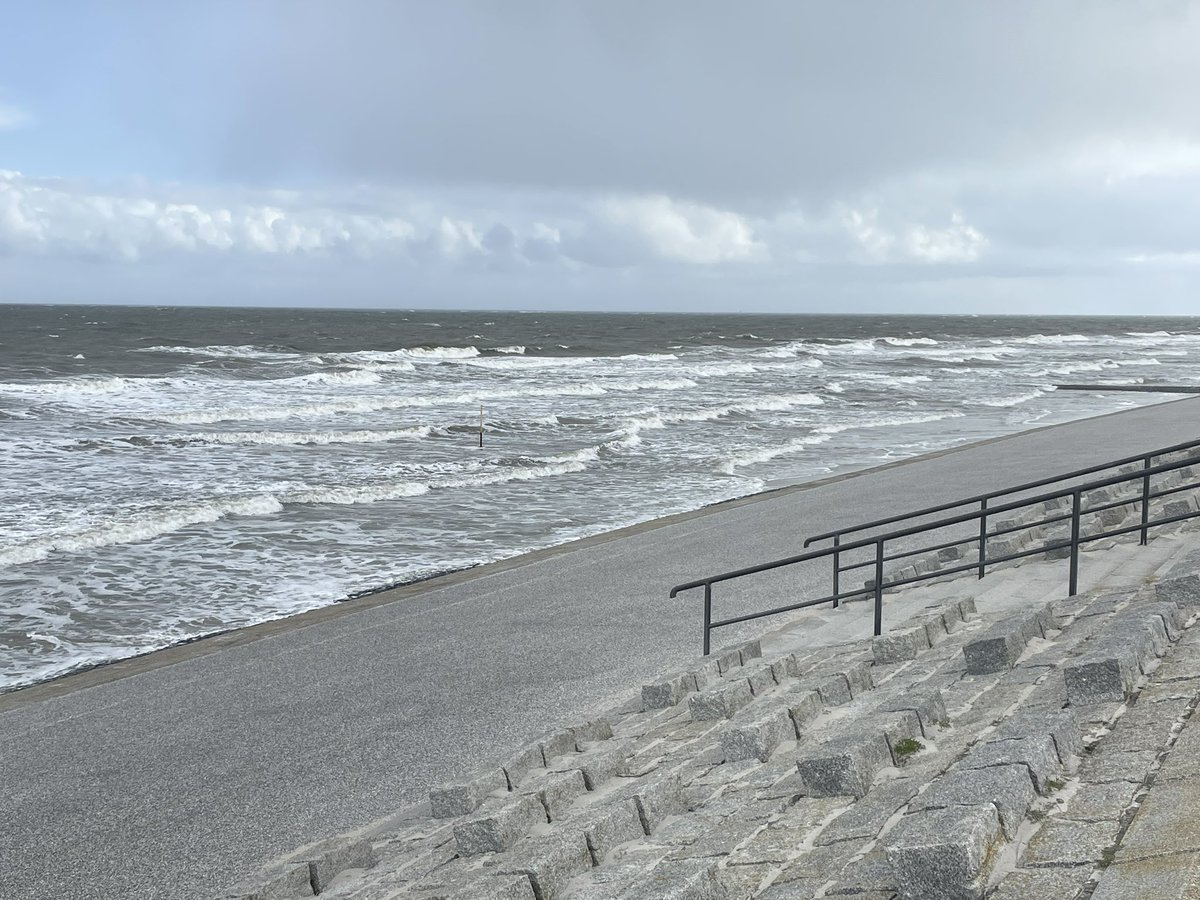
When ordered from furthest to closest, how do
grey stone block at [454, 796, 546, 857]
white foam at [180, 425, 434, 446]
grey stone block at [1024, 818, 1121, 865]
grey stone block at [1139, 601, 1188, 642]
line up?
white foam at [180, 425, 434, 446]
grey stone block at [1139, 601, 1188, 642]
grey stone block at [454, 796, 546, 857]
grey stone block at [1024, 818, 1121, 865]

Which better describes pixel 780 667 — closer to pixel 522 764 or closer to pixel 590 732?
pixel 590 732

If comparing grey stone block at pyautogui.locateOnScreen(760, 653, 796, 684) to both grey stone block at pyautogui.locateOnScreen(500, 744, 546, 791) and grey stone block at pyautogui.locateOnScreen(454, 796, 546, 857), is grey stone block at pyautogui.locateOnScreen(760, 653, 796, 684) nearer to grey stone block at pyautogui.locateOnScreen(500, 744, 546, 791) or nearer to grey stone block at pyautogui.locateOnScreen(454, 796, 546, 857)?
grey stone block at pyautogui.locateOnScreen(500, 744, 546, 791)

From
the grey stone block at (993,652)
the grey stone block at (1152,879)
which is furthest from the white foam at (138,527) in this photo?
the grey stone block at (1152,879)

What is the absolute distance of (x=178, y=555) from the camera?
18.3m

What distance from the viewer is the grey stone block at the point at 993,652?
6.37m

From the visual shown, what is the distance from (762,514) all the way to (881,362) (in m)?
59.9

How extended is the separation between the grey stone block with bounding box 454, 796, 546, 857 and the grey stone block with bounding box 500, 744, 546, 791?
87 centimetres

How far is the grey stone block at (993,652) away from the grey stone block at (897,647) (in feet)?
3.57

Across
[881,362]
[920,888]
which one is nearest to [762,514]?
[920,888]

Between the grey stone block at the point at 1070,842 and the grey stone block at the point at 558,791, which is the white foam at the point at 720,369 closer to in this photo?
the grey stone block at the point at 558,791

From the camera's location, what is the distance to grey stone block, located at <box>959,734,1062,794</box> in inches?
161

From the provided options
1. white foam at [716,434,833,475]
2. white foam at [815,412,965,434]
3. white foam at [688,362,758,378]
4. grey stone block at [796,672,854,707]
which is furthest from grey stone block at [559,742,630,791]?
white foam at [688,362,758,378]

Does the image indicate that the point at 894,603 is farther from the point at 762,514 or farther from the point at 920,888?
the point at 762,514

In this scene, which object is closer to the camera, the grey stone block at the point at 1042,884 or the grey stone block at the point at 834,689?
the grey stone block at the point at 1042,884
